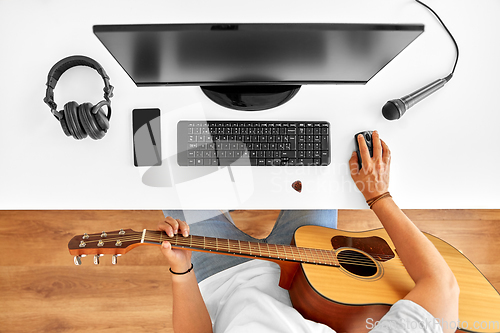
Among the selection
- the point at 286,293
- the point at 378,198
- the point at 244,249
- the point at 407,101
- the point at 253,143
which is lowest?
the point at 286,293

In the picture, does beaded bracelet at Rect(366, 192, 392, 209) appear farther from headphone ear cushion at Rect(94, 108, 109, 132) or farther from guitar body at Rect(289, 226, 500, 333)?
headphone ear cushion at Rect(94, 108, 109, 132)

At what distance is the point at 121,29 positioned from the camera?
474 mm

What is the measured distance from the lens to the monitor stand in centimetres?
79

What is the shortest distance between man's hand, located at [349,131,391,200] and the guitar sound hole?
0.22 m

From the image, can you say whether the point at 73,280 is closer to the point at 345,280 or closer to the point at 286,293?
the point at 286,293

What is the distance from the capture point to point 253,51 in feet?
1.82

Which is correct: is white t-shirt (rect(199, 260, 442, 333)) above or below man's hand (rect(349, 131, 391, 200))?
below

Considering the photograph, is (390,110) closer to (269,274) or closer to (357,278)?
(357,278)

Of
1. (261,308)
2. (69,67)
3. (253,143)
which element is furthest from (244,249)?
(69,67)

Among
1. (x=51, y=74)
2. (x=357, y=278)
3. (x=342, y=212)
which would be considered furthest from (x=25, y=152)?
(x=342, y=212)

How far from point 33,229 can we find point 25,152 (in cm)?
73

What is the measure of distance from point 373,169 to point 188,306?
65 cm

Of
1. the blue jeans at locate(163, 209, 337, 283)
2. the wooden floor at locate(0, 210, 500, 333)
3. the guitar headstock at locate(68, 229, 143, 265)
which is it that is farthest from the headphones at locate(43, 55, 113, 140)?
the wooden floor at locate(0, 210, 500, 333)

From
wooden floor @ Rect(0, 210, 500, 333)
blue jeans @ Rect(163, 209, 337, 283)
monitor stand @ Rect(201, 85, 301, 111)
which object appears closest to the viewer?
monitor stand @ Rect(201, 85, 301, 111)
